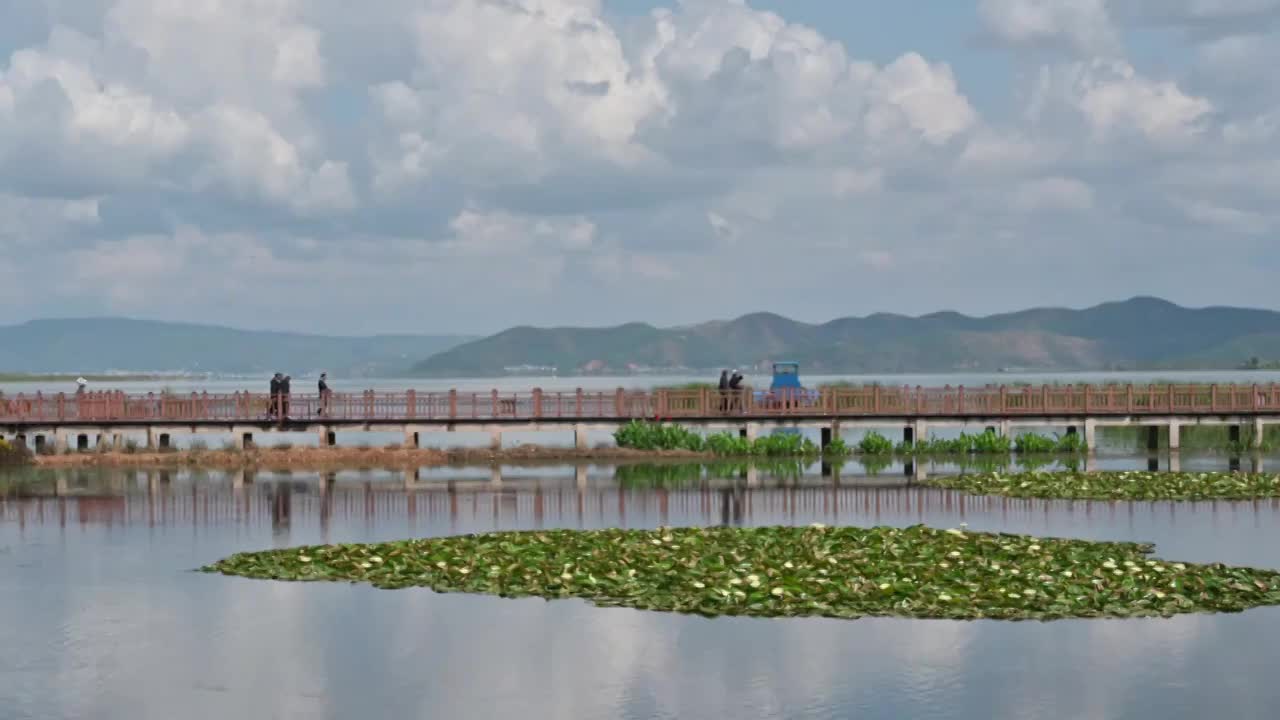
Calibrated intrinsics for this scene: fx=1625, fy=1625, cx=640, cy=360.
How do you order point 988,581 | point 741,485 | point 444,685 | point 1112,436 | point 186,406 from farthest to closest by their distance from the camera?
point 1112,436 → point 186,406 → point 741,485 → point 988,581 → point 444,685

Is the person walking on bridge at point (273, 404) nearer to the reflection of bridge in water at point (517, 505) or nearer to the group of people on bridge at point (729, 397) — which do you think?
the reflection of bridge in water at point (517, 505)

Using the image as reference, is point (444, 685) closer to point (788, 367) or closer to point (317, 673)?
point (317, 673)

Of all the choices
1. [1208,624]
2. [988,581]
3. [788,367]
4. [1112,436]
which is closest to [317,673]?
[988,581]

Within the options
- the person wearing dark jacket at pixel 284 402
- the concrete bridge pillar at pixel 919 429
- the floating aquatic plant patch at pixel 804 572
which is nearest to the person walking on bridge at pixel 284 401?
the person wearing dark jacket at pixel 284 402

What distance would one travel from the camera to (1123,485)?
42.2 metres

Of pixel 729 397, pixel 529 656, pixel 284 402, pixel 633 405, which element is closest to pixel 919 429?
pixel 729 397

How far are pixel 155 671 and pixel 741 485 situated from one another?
27716mm

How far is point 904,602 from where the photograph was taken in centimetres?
2314

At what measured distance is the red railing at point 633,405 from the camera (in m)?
56.1

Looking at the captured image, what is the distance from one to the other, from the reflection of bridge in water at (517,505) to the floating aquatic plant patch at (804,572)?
583 centimetres

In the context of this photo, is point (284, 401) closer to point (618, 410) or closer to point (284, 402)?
point (284, 402)

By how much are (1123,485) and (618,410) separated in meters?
20.5

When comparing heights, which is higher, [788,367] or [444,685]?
[788,367]

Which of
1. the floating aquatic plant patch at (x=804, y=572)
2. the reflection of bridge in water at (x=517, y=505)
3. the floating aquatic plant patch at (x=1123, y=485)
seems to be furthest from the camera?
the floating aquatic plant patch at (x=1123, y=485)
